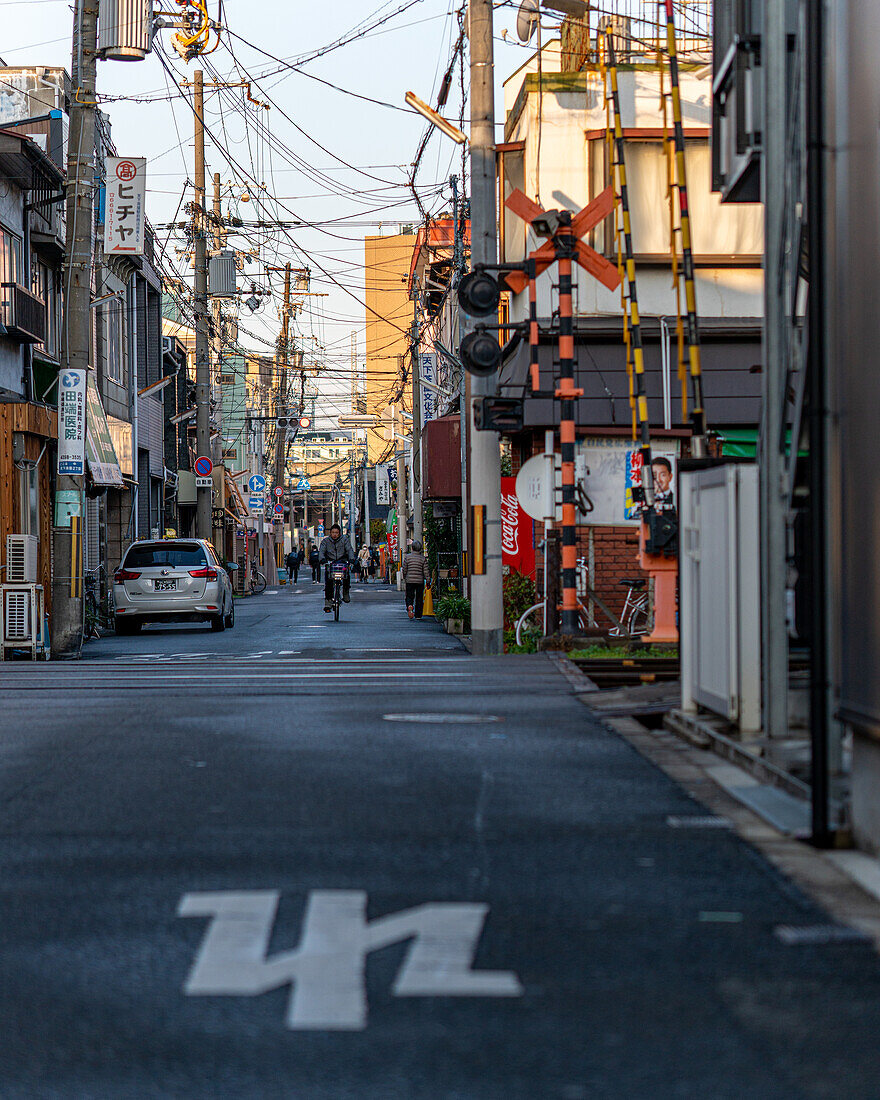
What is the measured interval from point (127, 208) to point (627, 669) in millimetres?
20010

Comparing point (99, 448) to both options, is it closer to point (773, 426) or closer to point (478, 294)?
point (478, 294)

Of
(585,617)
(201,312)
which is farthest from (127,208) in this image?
(585,617)

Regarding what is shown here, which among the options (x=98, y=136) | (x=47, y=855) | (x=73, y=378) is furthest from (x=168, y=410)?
(x=47, y=855)

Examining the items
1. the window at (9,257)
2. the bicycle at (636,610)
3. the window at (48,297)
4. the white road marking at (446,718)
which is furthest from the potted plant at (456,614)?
the white road marking at (446,718)

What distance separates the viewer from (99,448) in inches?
1128

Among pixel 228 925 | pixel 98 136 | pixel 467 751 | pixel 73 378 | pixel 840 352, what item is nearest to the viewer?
pixel 228 925

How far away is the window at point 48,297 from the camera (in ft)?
95.0

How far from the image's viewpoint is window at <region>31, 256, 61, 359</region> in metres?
29.0

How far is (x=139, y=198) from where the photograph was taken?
2994cm

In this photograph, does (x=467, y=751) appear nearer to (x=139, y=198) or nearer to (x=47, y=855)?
(x=47, y=855)

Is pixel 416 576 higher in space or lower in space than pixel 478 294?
lower

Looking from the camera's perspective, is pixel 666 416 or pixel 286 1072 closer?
pixel 286 1072

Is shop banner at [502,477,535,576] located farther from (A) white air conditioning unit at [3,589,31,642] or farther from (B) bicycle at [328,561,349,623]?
(B) bicycle at [328,561,349,623]

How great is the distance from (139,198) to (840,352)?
86.7ft
